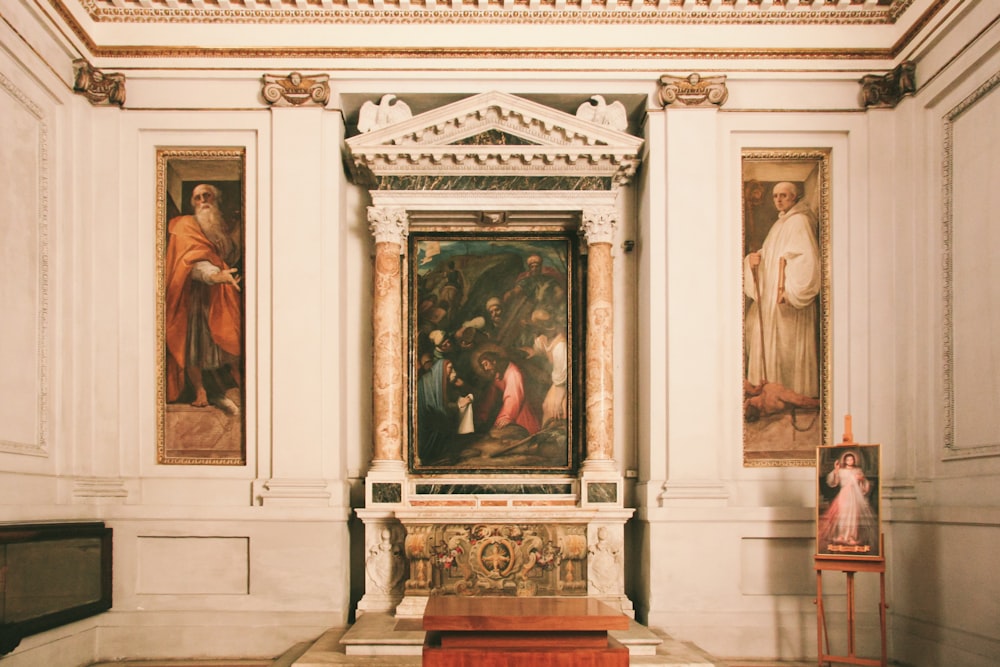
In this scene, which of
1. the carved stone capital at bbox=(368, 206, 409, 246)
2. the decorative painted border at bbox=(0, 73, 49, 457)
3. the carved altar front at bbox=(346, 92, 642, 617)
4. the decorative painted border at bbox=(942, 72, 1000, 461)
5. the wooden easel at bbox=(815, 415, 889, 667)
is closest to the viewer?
the wooden easel at bbox=(815, 415, 889, 667)

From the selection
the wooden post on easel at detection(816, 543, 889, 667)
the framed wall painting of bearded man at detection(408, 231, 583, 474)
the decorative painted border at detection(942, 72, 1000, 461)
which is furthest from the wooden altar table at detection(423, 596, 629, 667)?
the decorative painted border at detection(942, 72, 1000, 461)

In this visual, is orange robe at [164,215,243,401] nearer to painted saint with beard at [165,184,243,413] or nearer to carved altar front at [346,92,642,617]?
painted saint with beard at [165,184,243,413]

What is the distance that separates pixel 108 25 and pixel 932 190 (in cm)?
859

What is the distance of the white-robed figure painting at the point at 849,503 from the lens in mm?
8227

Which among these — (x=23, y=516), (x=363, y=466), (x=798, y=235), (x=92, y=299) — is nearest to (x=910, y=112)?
(x=798, y=235)

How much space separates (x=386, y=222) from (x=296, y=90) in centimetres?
166

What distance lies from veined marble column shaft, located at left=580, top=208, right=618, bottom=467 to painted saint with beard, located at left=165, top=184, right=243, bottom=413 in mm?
3665

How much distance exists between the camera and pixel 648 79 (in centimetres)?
974

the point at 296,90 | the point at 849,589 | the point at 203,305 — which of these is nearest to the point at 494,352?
the point at 203,305

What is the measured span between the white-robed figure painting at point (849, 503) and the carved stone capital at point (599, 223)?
3125 millimetres

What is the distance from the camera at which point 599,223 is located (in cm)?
978

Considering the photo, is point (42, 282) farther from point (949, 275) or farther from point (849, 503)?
point (949, 275)

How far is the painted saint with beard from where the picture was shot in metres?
9.55

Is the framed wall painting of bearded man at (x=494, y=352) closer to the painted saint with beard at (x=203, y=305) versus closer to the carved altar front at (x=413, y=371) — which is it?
the carved altar front at (x=413, y=371)
